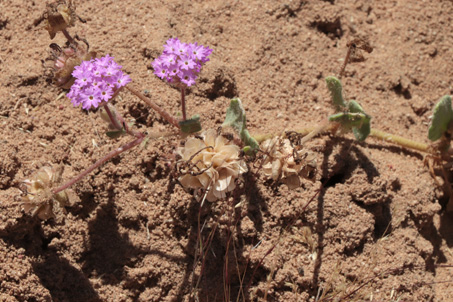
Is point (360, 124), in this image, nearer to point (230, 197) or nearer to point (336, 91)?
point (336, 91)

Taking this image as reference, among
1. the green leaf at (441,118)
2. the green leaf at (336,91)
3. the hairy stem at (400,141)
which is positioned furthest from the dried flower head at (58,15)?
the green leaf at (441,118)

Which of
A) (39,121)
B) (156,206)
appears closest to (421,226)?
(156,206)

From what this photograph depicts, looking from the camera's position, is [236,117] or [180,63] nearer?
[180,63]

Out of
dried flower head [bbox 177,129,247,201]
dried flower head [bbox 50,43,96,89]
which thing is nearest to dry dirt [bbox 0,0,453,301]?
dried flower head [bbox 177,129,247,201]

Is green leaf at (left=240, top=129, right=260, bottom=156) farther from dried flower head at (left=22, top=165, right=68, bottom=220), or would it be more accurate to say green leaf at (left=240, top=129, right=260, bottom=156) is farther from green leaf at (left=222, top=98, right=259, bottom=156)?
dried flower head at (left=22, top=165, right=68, bottom=220)

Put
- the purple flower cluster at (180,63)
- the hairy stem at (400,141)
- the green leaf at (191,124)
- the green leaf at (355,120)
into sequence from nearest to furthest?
the purple flower cluster at (180,63) → the green leaf at (191,124) → the green leaf at (355,120) → the hairy stem at (400,141)

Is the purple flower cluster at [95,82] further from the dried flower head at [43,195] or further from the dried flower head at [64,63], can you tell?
the dried flower head at [43,195]

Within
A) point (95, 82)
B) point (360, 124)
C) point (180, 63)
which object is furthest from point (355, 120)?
point (95, 82)
